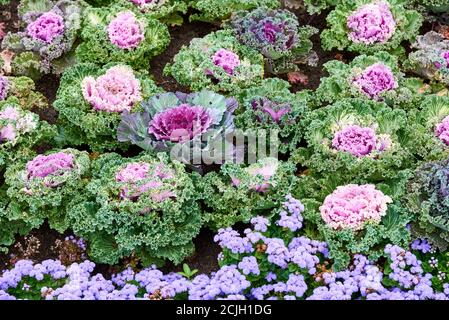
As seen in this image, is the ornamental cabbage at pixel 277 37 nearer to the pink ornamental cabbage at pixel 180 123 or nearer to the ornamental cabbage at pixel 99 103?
the ornamental cabbage at pixel 99 103

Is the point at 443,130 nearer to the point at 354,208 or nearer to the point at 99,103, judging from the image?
the point at 354,208

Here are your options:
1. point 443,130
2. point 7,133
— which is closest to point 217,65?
point 7,133

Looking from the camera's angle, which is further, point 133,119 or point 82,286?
point 133,119

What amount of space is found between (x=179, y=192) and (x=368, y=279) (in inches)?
56.7

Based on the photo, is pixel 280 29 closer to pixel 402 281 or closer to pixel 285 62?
pixel 285 62

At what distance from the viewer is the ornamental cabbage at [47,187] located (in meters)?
5.57

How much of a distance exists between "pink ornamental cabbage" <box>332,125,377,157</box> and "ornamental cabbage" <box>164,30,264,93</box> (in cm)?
102

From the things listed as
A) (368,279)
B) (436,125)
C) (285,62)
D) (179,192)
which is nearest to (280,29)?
(285,62)

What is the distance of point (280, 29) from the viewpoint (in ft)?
22.8

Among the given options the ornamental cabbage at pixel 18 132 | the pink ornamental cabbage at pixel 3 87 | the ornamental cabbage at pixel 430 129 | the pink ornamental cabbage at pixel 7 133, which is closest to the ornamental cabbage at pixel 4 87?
the pink ornamental cabbage at pixel 3 87

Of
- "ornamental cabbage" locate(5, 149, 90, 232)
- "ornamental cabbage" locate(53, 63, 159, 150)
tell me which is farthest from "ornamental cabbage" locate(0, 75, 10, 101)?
"ornamental cabbage" locate(5, 149, 90, 232)

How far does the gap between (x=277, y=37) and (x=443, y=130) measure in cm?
173

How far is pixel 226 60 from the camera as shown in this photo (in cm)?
662
